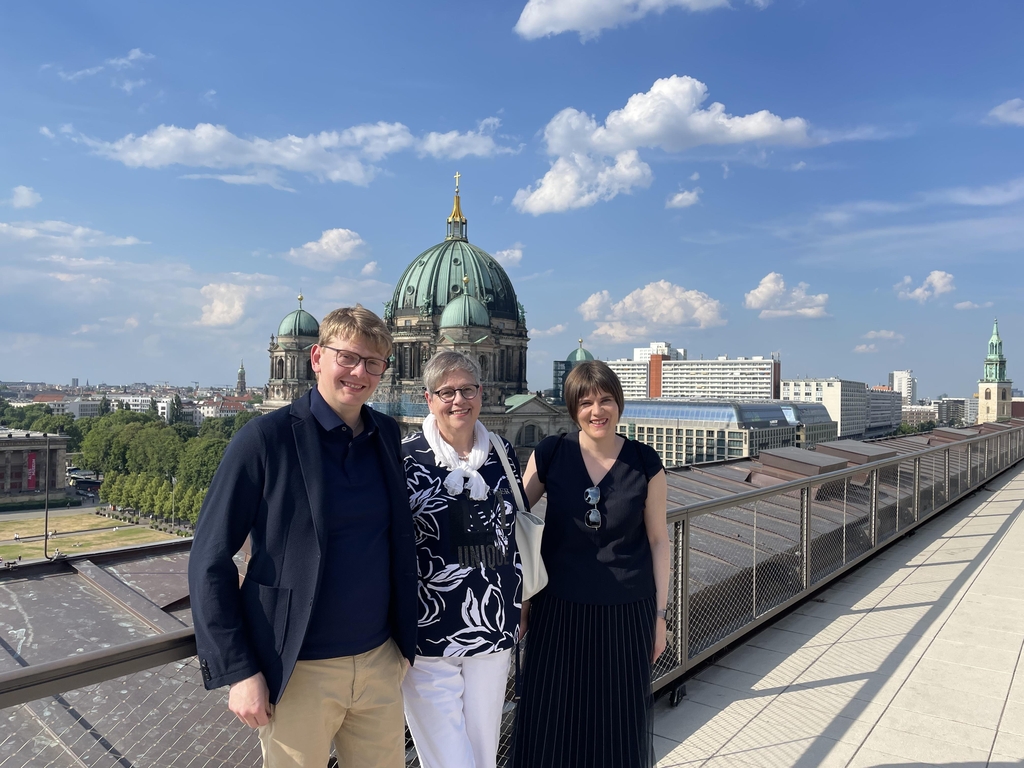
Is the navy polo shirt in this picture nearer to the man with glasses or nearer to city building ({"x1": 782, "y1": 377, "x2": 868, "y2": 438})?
the man with glasses

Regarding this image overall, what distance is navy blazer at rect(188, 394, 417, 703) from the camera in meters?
1.76

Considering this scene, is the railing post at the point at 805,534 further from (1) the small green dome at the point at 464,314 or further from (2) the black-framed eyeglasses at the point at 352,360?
(1) the small green dome at the point at 464,314

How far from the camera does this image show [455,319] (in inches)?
2345

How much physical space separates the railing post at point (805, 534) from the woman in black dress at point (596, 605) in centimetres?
276

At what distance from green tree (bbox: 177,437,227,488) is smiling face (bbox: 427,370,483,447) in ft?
158

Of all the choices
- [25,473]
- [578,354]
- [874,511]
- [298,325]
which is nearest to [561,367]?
[578,354]

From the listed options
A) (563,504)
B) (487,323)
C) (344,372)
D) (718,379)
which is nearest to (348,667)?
(344,372)

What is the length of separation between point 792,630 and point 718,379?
139722 mm

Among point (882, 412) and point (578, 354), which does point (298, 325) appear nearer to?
point (578, 354)

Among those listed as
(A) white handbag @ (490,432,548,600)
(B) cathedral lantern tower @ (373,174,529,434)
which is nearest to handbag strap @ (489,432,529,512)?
(A) white handbag @ (490,432,548,600)

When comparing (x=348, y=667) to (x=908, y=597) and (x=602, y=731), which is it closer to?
(x=602, y=731)

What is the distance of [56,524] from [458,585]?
50020mm

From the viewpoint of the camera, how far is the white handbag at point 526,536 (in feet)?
7.91

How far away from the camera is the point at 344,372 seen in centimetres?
209
